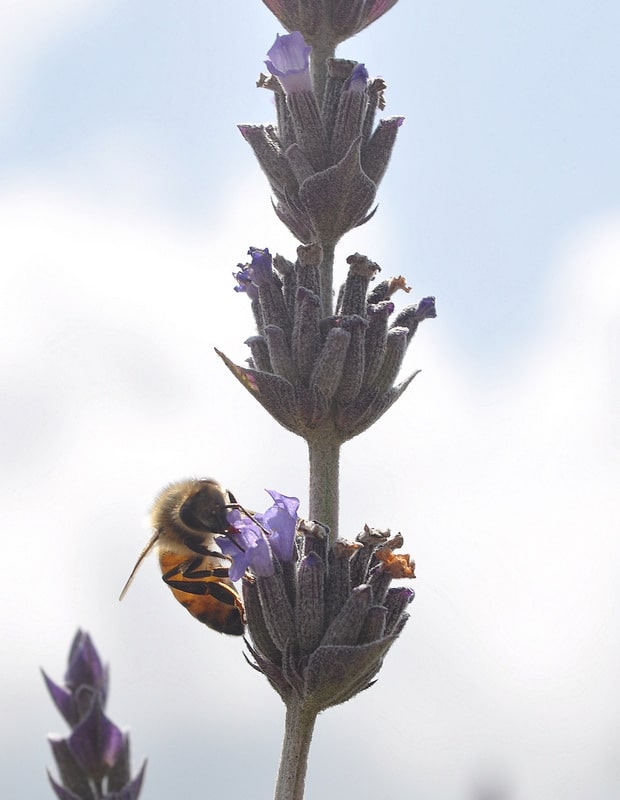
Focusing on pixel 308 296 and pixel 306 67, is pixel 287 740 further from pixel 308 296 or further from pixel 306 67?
pixel 306 67

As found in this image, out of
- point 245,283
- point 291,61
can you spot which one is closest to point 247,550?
point 245,283

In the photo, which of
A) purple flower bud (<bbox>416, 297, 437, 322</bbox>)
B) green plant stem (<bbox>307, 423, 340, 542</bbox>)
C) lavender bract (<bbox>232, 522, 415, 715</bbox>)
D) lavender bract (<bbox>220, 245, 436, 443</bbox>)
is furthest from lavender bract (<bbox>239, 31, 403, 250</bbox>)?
lavender bract (<bbox>232, 522, 415, 715</bbox>)

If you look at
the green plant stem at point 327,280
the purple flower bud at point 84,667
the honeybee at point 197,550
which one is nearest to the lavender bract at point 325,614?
the honeybee at point 197,550

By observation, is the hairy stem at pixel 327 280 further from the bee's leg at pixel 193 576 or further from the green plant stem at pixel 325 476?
the bee's leg at pixel 193 576

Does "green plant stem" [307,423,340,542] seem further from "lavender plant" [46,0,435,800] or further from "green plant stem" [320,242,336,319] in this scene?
"green plant stem" [320,242,336,319]

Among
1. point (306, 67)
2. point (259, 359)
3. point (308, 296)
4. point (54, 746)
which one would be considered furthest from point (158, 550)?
point (54, 746)

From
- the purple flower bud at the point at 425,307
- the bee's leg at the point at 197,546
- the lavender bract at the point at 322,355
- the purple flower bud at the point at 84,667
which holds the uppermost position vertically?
the purple flower bud at the point at 425,307
